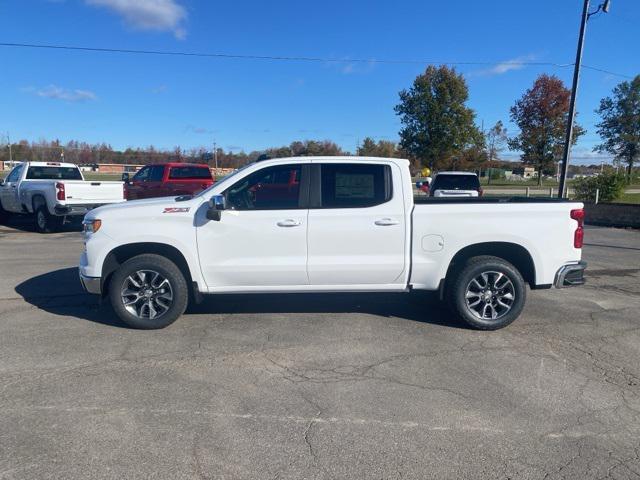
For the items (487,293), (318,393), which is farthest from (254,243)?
(487,293)

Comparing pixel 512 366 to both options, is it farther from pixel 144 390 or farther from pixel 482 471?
pixel 144 390

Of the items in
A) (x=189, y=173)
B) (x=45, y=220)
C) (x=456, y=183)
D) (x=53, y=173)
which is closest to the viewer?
(x=45, y=220)

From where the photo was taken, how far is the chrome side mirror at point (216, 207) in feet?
17.2

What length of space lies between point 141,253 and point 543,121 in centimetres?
3764

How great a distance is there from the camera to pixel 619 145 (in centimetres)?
4975

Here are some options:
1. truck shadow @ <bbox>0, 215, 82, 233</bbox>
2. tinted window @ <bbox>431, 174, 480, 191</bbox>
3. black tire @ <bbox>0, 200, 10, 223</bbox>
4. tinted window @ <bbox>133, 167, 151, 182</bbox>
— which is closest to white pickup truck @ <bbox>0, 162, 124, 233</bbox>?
truck shadow @ <bbox>0, 215, 82, 233</bbox>

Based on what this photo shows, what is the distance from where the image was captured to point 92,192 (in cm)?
1312

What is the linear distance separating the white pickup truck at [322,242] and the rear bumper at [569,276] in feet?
0.04

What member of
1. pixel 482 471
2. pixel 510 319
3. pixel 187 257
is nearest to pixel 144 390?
pixel 187 257

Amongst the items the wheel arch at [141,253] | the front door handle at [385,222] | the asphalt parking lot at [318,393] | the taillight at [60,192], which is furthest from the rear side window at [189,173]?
the front door handle at [385,222]

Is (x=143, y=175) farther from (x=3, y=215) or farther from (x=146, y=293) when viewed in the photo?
(x=146, y=293)

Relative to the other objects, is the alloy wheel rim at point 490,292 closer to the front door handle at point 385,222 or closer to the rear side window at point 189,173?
the front door handle at point 385,222

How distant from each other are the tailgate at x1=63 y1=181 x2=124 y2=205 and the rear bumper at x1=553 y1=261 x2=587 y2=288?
11.4 metres

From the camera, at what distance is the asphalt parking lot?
3.16 m
